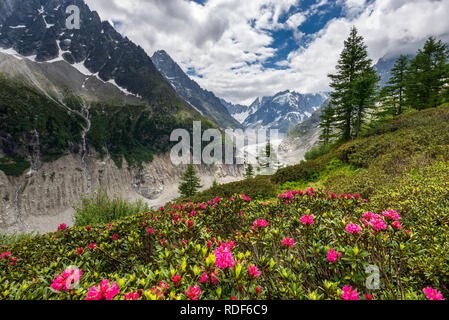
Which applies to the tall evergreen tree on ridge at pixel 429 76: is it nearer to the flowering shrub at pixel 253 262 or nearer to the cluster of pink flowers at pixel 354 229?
the flowering shrub at pixel 253 262

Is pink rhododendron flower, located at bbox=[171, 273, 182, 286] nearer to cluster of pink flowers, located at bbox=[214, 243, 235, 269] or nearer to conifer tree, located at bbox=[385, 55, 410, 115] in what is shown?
cluster of pink flowers, located at bbox=[214, 243, 235, 269]

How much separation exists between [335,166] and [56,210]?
8009 centimetres

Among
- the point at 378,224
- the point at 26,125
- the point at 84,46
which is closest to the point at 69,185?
the point at 26,125

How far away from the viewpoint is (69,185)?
6625 centimetres

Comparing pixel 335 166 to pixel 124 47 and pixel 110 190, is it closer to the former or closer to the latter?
pixel 110 190

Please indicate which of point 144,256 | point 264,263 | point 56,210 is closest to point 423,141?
point 264,263

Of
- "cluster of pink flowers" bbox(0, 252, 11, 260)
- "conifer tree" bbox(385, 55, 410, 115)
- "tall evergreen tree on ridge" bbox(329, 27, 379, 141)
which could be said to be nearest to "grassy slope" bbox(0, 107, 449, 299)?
"cluster of pink flowers" bbox(0, 252, 11, 260)

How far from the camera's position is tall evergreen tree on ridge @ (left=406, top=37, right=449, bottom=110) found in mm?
23625

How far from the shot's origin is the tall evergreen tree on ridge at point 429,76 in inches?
930

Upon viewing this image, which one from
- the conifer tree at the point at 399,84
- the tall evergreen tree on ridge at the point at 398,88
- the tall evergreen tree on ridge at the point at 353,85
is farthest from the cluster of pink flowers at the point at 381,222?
the conifer tree at the point at 399,84

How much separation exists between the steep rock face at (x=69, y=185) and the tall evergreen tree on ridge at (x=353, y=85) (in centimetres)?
4169

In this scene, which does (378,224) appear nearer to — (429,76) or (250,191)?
(250,191)

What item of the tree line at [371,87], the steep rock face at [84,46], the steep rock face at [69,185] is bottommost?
the steep rock face at [69,185]
